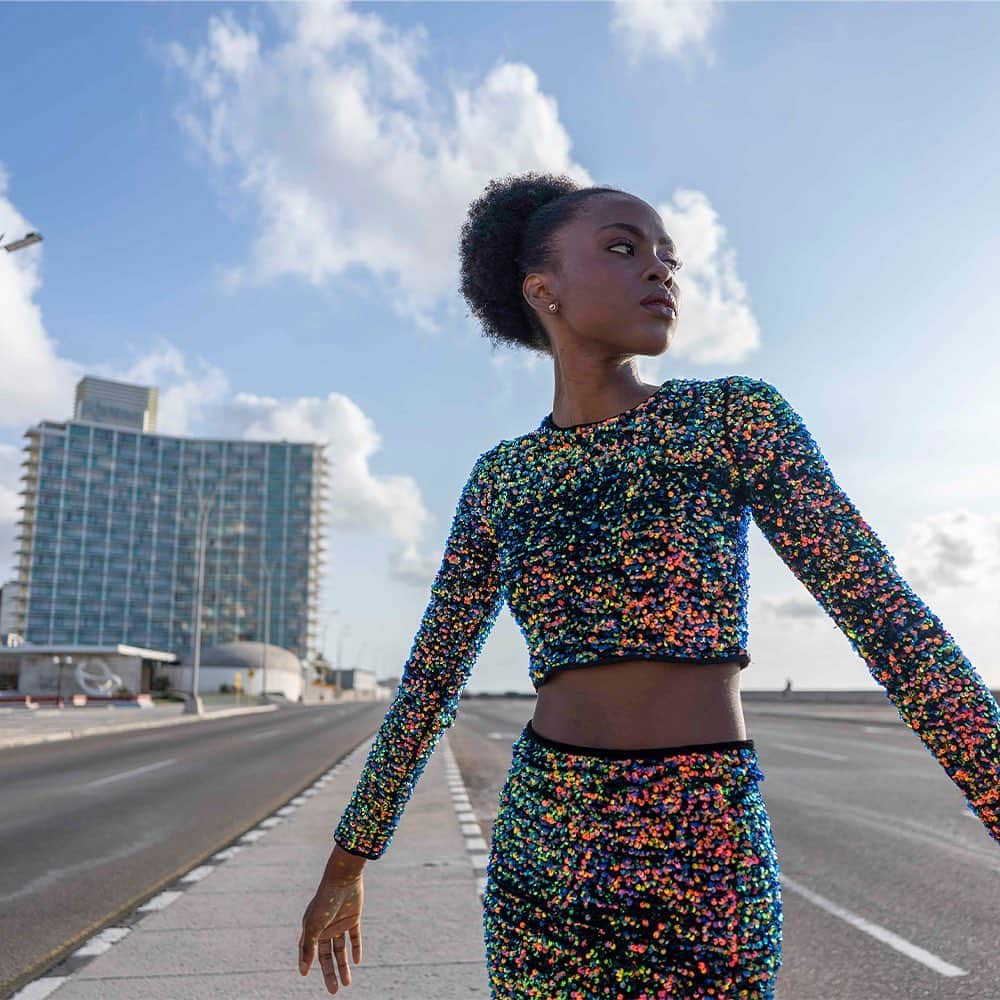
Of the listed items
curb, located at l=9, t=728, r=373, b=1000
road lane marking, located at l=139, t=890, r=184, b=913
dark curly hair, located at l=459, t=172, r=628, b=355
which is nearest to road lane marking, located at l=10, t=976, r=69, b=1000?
curb, located at l=9, t=728, r=373, b=1000

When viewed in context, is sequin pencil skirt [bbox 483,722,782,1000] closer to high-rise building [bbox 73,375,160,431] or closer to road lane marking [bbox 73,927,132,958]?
road lane marking [bbox 73,927,132,958]

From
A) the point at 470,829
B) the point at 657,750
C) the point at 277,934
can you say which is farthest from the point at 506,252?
the point at 470,829

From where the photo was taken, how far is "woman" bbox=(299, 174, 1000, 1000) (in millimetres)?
1358

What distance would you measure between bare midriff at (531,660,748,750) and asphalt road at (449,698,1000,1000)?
3.97m

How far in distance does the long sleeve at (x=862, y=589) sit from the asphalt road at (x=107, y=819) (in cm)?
501

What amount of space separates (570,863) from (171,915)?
5895 mm

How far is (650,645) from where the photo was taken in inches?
57.2

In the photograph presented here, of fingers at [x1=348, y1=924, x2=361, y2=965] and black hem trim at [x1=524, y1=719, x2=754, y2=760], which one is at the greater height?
black hem trim at [x1=524, y1=719, x2=754, y2=760]

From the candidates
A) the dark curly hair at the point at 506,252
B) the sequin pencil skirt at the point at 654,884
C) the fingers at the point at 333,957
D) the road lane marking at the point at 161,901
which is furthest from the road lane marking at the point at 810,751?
the sequin pencil skirt at the point at 654,884

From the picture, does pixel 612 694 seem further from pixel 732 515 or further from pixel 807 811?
pixel 807 811

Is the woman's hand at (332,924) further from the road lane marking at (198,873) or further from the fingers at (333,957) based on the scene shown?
the road lane marking at (198,873)

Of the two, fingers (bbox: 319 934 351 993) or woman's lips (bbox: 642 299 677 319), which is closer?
woman's lips (bbox: 642 299 677 319)

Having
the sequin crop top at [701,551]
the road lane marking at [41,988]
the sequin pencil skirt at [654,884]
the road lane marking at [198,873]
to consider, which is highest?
the sequin crop top at [701,551]

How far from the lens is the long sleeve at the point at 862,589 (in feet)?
4.22
